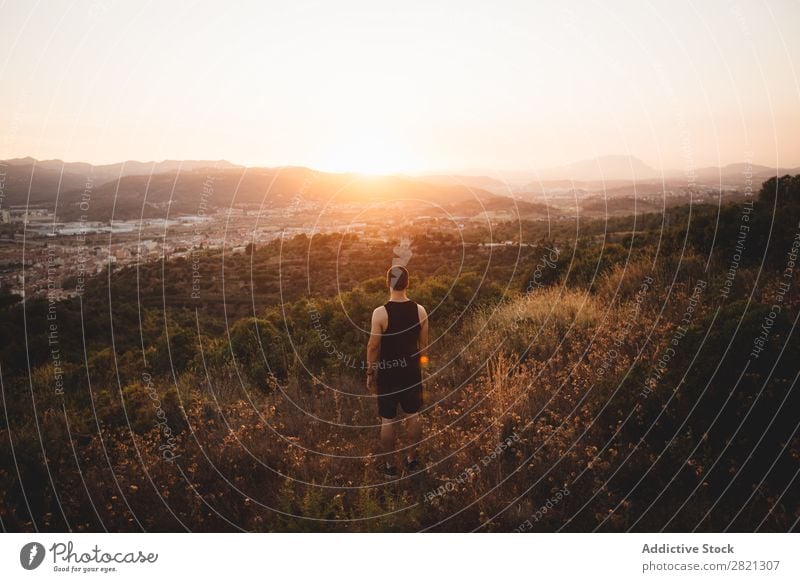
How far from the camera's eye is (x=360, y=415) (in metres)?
5.66

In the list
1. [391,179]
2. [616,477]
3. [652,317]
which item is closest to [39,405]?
[391,179]

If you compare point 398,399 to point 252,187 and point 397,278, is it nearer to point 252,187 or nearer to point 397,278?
point 397,278

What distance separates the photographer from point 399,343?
14.1ft

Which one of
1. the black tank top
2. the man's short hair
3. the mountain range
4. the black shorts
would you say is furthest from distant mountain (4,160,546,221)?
the black shorts

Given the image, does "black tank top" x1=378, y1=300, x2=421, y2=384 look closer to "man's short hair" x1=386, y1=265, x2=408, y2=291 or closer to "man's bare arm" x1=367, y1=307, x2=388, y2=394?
"man's bare arm" x1=367, y1=307, x2=388, y2=394

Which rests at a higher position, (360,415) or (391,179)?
(391,179)

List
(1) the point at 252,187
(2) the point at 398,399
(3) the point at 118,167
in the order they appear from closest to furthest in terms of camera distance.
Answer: (2) the point at 398,399, (3) the point at 118,167, (1) the point at 252,187

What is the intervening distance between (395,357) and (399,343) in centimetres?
15

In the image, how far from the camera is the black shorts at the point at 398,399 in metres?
4.43

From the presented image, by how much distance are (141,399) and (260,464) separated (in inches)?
134

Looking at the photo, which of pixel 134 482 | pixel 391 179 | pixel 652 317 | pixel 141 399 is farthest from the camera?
pixel 391 179

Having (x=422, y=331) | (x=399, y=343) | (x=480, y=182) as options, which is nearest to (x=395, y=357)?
(x=399, y=343)

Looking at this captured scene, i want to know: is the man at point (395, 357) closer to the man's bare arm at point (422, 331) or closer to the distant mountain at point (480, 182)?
the man's bare arm at point (422, 331)

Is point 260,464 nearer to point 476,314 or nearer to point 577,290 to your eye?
point 476,314
